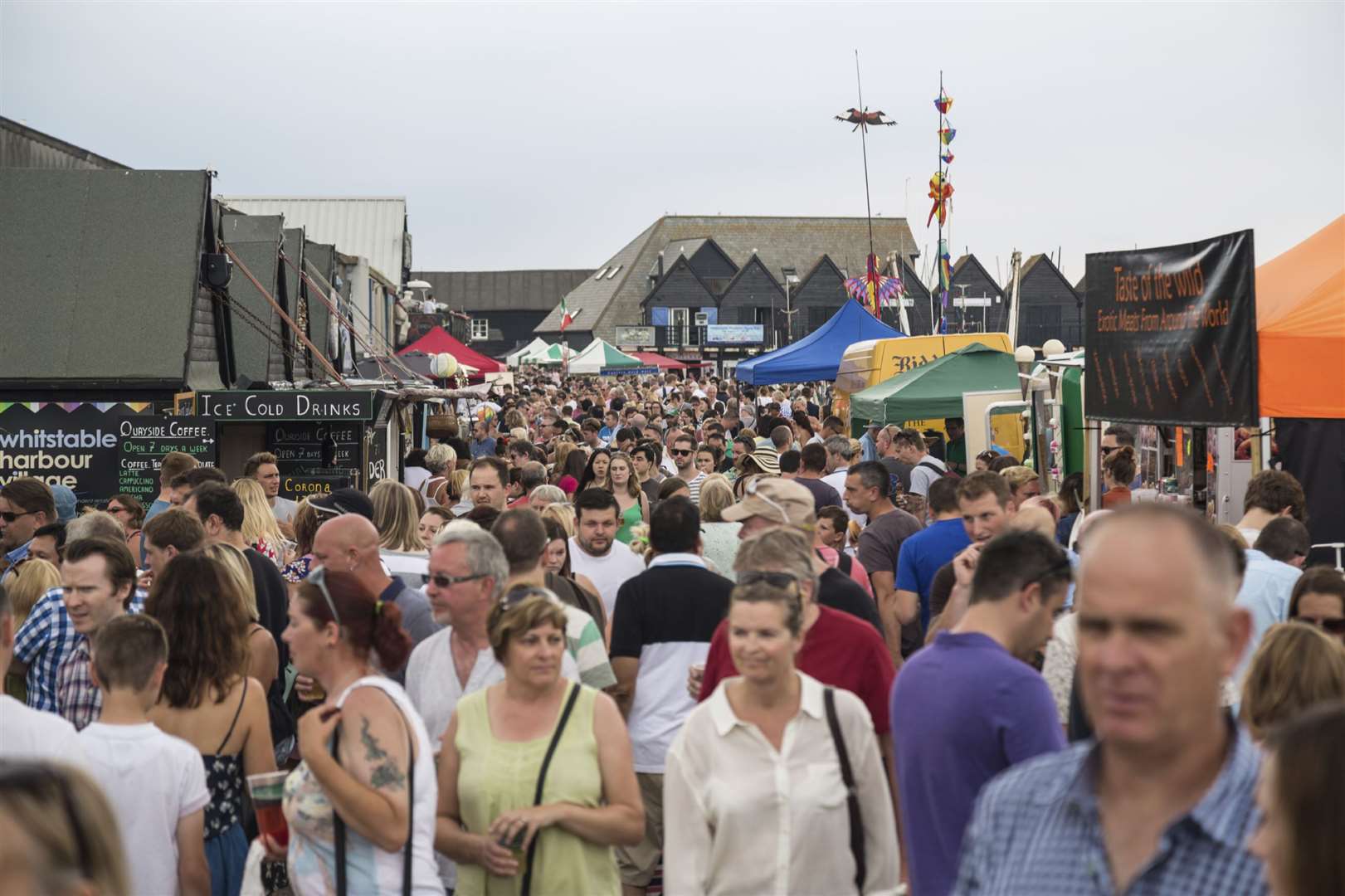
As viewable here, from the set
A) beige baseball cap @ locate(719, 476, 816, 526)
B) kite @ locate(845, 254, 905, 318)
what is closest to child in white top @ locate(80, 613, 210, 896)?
beige baseball cap @ locate(719, 476, 816, 526)

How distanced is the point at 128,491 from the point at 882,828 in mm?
10802

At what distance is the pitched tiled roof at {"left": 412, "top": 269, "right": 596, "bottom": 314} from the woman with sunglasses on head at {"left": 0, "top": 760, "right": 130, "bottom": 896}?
123 m

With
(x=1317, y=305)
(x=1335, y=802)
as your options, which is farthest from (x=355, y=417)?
(x=1335, y=802)

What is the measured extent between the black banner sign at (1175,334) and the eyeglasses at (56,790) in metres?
7.46

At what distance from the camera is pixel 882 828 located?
4.01 m

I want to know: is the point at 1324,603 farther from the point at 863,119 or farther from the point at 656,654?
the point at 863,119

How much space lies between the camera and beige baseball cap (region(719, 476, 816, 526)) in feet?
19.1

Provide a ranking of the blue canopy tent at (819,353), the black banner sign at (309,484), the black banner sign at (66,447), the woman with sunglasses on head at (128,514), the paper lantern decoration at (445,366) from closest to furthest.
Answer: the woman with sunglasses on head at (128,514), the black banner sign at (66,447), the black banner sign at (309,484), the blue canopy tent at (819,353), the paper lantern decoration at (445,366)

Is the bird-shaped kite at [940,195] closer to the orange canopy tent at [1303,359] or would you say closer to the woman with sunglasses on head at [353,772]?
the orange canopy tent at [1303,359]

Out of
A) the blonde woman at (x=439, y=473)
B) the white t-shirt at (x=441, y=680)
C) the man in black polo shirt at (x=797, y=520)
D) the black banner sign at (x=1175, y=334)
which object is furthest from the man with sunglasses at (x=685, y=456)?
the white t-shirt at (x=441, y=680)

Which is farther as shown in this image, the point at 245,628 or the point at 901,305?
the point at 901,305

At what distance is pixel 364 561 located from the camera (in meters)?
5.94

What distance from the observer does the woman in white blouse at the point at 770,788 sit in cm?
390

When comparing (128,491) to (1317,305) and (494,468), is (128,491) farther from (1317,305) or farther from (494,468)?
(1317,305)
